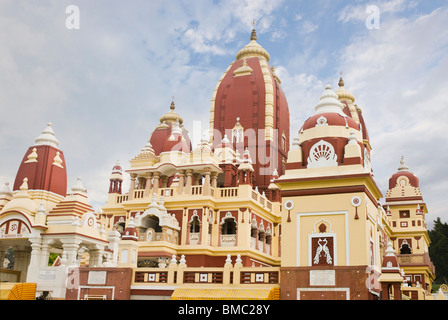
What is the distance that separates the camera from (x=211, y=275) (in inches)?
643

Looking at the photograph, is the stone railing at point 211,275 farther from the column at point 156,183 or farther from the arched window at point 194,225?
the column at point 156,183

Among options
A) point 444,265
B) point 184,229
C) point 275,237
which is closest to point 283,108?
point 275,237

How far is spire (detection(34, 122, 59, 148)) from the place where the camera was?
22156mm

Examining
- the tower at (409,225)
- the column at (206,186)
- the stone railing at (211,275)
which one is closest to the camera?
the stone railing at (211,275)

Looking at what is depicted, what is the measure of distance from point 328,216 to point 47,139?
44.0 ft

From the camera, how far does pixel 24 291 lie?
16984mm

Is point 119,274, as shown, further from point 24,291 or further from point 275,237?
point 275,237

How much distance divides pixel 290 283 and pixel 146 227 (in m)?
11.8

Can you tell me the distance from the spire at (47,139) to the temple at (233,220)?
46mm

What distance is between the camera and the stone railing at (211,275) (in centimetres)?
1568

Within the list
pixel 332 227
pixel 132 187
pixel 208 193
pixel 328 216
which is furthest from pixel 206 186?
pixel 332 227

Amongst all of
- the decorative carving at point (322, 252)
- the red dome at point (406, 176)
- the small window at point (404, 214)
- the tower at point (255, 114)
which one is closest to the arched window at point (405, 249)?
the small window at point (404, 214)

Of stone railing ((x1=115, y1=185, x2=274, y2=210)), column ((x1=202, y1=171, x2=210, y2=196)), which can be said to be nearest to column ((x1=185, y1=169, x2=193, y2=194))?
stone railing ((x1=115, y1=185, x2=274, y2=210))

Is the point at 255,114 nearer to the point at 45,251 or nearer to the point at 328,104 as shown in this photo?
the point at 328,104
